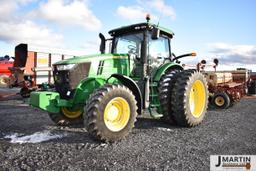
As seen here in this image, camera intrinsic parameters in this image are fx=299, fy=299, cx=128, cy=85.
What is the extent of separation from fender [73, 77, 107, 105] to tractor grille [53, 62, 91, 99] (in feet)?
0.42

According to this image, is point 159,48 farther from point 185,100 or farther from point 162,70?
point 185,100

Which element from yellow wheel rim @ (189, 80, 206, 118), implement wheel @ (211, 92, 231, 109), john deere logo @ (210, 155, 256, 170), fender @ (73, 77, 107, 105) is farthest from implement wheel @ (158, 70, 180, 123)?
implement wheel @ (211, 92, 231, 109)

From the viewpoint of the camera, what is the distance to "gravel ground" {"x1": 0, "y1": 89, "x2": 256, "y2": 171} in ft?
15.0

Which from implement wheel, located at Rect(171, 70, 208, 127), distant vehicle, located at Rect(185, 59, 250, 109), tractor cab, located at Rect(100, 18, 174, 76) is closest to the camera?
implement wheel, located at Rect(171, 70, 208, 127)

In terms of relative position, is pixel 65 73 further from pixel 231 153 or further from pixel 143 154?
pixel 231 153

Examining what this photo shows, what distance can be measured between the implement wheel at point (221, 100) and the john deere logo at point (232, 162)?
22.2 ft

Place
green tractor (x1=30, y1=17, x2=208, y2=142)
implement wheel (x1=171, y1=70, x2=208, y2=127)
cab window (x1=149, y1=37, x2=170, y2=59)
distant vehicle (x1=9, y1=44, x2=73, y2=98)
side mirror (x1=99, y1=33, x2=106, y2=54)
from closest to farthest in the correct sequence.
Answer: green tractor (x1=30, y1=17, x2=208, y2=142)
implement wheel (x1=171, y1=70, x2=208, y2=127)
cab window (x1=149, y1=37, x2=170, y2=59)
side mirror (x1=99, y1=33, x2=106, y2=54)
distant vehicle (x1=9, y1=44, x2=73, y2=98)

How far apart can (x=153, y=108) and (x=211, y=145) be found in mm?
2025

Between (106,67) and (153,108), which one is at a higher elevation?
(106,67)

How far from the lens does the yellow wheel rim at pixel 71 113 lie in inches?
290

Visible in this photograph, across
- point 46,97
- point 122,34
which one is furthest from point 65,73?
point 122,34

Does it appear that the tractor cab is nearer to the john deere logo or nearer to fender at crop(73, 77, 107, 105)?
fender at crop(73, 77, 107, 105)

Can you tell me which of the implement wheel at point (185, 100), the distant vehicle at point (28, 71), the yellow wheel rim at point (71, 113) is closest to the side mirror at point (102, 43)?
the yellow wheel rim at point (71, 113)

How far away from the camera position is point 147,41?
287 inches
